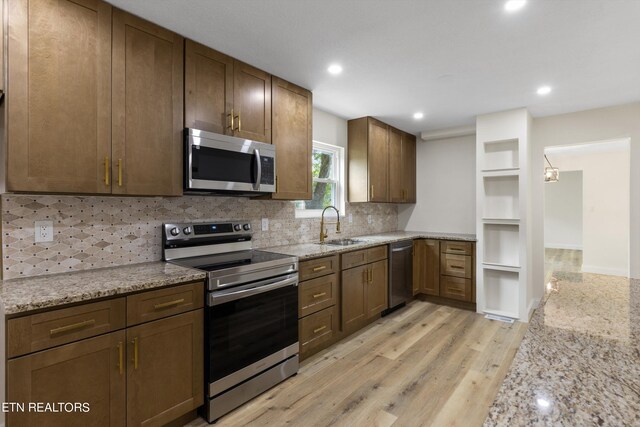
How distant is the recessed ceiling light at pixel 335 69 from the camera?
2666mm

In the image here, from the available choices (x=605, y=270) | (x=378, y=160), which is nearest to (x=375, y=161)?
(x=378, y=160)

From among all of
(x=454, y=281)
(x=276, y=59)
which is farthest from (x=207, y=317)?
(x=454, y=281)

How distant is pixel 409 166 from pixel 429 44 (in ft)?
9.35

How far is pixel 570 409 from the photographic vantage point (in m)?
0.57

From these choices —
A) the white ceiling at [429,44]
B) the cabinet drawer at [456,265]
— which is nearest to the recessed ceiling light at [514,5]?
the white ceiling at [429,44]

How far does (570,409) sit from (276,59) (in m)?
2.63

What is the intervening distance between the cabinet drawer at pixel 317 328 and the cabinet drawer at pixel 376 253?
A: 0.78 meters

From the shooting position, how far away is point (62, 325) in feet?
4.75

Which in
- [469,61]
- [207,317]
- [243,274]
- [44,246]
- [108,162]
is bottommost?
[207,317]

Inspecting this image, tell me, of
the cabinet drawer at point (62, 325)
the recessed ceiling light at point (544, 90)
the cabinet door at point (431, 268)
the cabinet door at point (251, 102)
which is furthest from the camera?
the cabinet door at point (431, 268)

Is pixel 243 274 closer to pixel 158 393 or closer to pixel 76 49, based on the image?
pixel 158 393

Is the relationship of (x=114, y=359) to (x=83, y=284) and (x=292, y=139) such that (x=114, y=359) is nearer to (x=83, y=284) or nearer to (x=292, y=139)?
(x=83, y=284)

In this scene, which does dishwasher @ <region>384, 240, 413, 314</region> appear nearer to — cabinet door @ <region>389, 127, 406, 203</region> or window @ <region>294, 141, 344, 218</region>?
cabinet door @ <region>389, 127, 406, 203</region>

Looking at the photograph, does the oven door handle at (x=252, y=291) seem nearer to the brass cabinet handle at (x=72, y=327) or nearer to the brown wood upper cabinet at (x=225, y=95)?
the brass cabinet handle at (x=72, y=327)
